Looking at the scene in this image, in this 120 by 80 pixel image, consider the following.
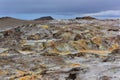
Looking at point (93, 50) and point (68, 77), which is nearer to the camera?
point (68, 77)

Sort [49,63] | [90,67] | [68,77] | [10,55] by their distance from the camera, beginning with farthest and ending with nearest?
[10,55] < [49,63] < [90,67] < [68,77]

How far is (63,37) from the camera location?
3083 centimetres

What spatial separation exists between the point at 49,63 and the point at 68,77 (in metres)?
3.37

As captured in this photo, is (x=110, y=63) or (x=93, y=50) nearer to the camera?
(x=110, y=63)

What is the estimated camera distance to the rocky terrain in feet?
66.6

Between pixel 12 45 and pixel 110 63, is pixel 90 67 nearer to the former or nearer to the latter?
pixel 110 63

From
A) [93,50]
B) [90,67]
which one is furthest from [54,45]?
[90,67]

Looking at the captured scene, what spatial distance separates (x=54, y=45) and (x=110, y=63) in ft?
23.4

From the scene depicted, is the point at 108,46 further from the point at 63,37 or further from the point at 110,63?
the point at 110,63

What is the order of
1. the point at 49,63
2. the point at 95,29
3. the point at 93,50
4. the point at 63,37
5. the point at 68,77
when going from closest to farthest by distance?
the point at 68,77, the point at 49,63, the point at 93,50, the point at 63,37, the point at 95,29

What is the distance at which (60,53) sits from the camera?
2633 centimetres

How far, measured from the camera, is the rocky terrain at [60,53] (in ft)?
66.6

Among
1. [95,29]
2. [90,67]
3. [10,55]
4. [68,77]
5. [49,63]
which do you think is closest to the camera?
[68,77]

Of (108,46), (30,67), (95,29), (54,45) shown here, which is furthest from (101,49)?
(30,67)
